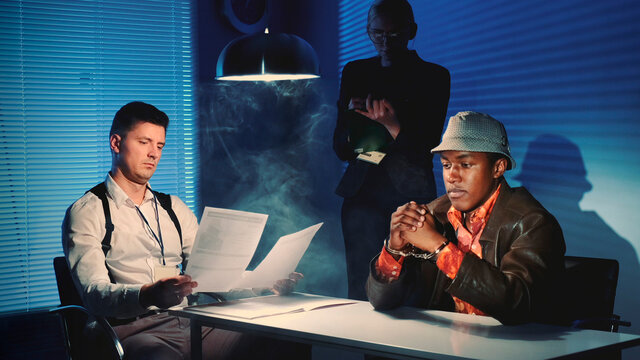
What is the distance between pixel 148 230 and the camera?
266 centimetres

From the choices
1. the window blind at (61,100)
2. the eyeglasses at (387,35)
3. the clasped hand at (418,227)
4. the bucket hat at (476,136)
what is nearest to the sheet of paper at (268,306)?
the clasped hand at (418,227)

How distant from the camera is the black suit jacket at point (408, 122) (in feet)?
9.89

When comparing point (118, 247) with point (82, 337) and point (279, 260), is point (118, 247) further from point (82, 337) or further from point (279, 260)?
point (279, 260)

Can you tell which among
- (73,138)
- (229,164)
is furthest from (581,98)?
(73,138)

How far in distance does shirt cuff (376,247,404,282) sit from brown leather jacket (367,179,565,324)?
2cm

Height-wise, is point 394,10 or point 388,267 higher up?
point 394,10

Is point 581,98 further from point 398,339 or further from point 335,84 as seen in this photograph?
point 335,84

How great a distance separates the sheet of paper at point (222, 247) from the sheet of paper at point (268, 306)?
0.08m

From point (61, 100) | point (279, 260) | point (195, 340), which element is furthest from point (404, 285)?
point (61, 100)

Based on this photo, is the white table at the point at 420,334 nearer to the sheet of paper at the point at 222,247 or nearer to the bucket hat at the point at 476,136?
the sheet of paper at the point at 222,247

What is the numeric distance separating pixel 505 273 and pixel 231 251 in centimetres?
92

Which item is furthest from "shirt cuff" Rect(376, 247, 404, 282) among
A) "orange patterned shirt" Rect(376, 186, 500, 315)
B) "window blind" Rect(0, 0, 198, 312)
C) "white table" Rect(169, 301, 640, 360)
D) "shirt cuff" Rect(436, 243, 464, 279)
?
"window blind" Rect(0, 0, 198, 312)

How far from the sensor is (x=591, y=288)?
7.17 ft

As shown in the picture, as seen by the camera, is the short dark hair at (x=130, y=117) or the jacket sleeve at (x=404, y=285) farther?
the short dark hair at (x=130, y=117)
